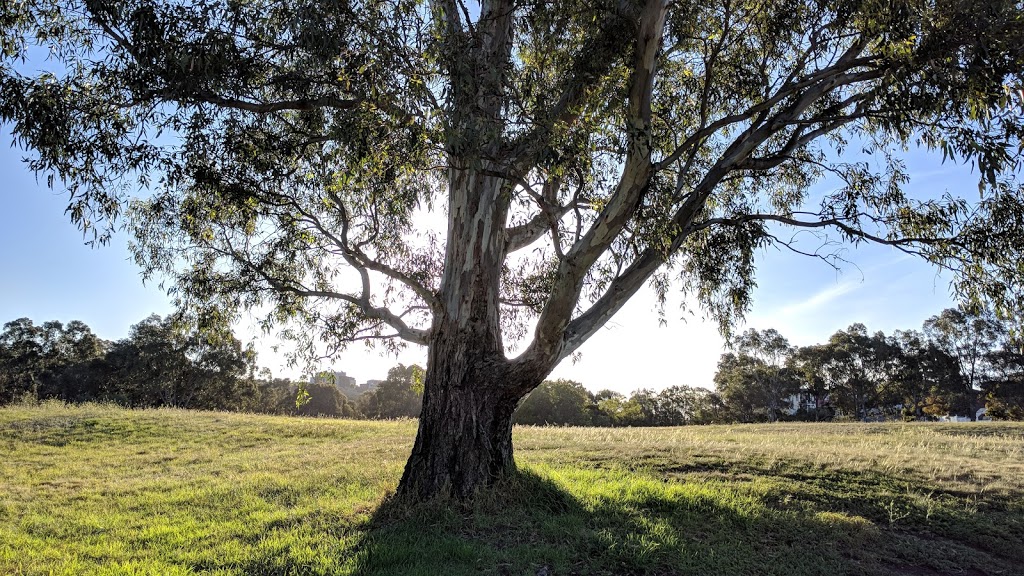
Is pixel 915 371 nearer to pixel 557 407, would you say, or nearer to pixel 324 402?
pixel 557 407

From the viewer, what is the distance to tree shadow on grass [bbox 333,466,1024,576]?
431 cm

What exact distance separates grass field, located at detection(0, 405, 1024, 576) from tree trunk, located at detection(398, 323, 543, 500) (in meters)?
0.28

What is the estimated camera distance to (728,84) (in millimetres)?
7391

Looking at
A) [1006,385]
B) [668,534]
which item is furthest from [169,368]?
[1006,385]

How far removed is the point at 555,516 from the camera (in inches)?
211

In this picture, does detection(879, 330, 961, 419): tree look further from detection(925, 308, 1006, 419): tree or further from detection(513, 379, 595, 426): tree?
detection(513, 379, 595, 426): tree

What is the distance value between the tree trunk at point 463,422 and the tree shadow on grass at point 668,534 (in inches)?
10.1

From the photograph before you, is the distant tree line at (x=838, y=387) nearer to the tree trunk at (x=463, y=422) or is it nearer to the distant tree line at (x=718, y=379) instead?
the distant tree line at (x=718, y=379)

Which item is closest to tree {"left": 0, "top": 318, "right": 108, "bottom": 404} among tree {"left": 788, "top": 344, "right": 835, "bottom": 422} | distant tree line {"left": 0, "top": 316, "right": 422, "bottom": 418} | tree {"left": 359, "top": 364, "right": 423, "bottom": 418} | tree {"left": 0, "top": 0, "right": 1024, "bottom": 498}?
distant tree line {"left": 0, "top": 316, "right": 422, "bottom": 418}

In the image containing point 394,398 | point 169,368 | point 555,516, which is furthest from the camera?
point 394,398

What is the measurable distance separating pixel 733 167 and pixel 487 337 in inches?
132

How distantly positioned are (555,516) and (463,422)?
135cm

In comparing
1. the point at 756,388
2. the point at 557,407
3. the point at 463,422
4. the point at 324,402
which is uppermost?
the point at 756,388

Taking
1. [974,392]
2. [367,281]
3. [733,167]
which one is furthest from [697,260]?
[974,392]
